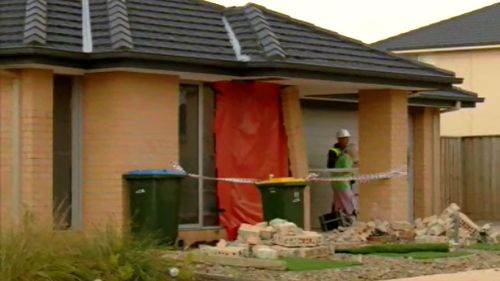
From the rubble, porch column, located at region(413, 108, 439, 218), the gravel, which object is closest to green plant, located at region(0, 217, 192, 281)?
the gravel

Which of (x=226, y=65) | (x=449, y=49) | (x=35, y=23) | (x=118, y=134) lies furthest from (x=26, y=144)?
(x=449, y=49)

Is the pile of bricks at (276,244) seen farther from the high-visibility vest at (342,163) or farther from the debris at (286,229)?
the high-visibility vest at (342,163)

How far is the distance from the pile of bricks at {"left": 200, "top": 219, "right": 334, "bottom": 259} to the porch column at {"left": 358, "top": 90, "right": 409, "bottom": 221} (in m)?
4.60

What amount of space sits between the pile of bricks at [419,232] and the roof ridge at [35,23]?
5401 mm

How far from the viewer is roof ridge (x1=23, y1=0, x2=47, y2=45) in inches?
675

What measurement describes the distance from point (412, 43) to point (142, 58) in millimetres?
24510

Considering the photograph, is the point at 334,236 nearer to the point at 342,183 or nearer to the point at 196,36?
the point at 342,183

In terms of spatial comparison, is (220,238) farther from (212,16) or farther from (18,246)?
(18,246)

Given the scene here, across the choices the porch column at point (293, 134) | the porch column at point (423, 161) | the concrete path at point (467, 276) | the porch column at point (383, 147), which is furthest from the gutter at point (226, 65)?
the concrete path at point (467, 276)

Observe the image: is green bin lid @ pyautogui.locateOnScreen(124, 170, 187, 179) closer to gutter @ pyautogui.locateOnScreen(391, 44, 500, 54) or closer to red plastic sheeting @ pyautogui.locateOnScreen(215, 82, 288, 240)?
Result: red plastic sheeting @ pyautogui.locateOnScreen(215, 82, 288, 240)

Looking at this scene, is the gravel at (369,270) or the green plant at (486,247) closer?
the gravel at (369,270)

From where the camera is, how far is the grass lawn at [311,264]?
15259 mm

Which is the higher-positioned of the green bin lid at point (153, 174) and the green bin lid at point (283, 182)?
the green bin lid at point (153, 174)

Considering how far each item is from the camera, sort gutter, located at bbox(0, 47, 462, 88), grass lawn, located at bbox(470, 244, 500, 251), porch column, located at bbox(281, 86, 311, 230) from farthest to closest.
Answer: porch column, located at bbox(281, 86, 311, 230)
grass lawn, located at bbox(470, 244, 500, 251)
gutter, located at bbox(0, 47, 462, 88)
